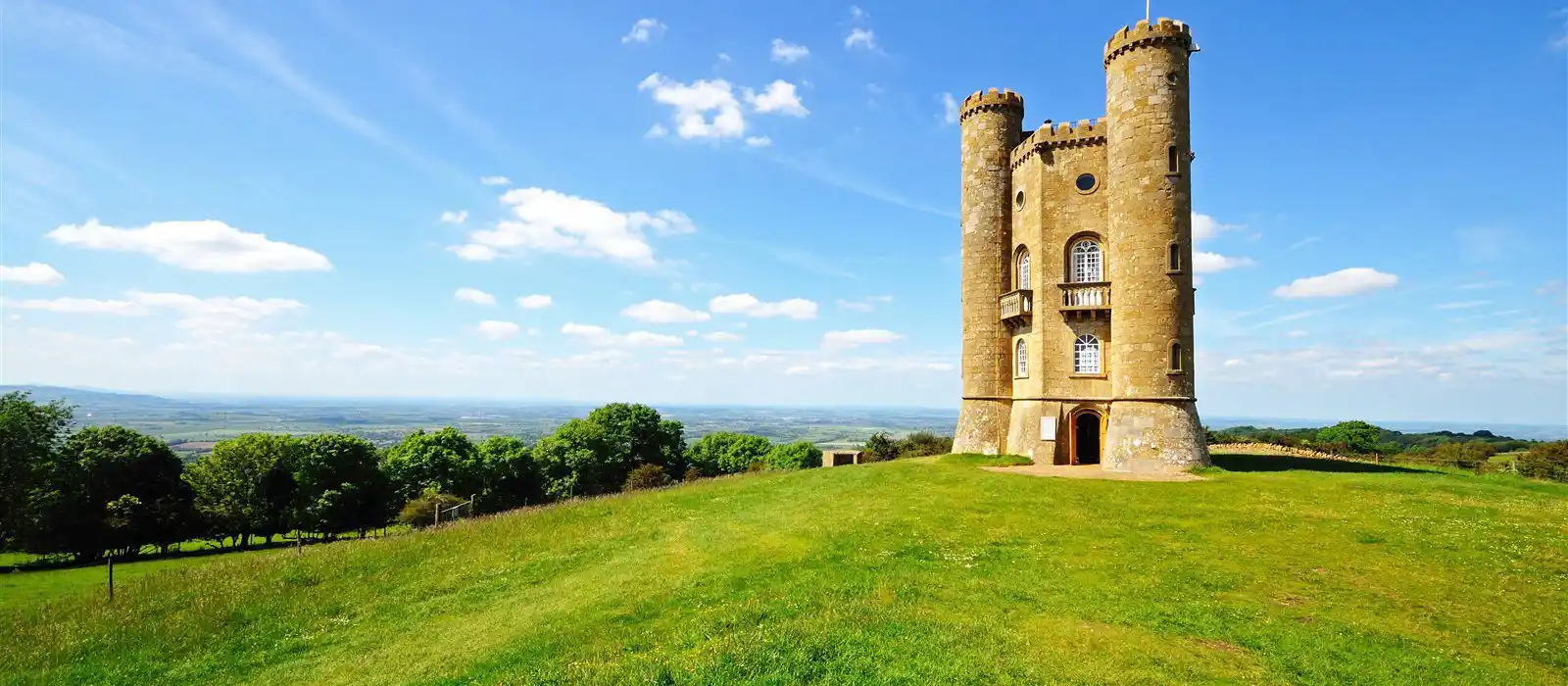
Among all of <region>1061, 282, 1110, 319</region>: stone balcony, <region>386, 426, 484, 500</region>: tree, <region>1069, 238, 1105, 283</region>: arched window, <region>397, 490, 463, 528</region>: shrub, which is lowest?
<region>397, 490, 463, 528</region>: shrub

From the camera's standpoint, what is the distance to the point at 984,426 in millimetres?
38156

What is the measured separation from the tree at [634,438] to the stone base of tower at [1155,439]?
45765 mm

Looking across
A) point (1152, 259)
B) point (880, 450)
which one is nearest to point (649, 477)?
point (880, 450)

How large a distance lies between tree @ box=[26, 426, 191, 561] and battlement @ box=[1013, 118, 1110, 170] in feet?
202

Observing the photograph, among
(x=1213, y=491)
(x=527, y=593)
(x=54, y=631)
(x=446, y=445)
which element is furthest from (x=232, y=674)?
(x=446, y=445)

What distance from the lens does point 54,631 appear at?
17.2 metres

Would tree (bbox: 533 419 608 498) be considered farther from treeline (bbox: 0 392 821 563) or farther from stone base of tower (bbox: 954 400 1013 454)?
stone base of tower (bbox: 954 400 1013 454)

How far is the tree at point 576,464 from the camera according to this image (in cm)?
6369

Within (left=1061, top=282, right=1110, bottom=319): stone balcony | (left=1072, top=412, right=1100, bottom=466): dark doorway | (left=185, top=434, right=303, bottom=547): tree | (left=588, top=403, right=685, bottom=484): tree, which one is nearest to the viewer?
(left=1061, top=282, right=1110, bottom=319): stone balcony

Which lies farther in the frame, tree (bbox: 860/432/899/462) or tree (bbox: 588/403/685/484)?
tree (bbox: 588/403/685/484)

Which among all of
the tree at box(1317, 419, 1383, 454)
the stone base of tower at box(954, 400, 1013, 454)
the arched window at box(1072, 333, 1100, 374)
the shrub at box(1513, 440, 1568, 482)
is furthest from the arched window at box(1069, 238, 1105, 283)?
the tree at box(1317, 419, 1383, 454)

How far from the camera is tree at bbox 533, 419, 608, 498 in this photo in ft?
209

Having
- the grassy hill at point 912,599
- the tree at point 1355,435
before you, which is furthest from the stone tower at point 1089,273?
the tree at point 1355,435

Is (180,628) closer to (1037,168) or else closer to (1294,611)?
(1294,611)
